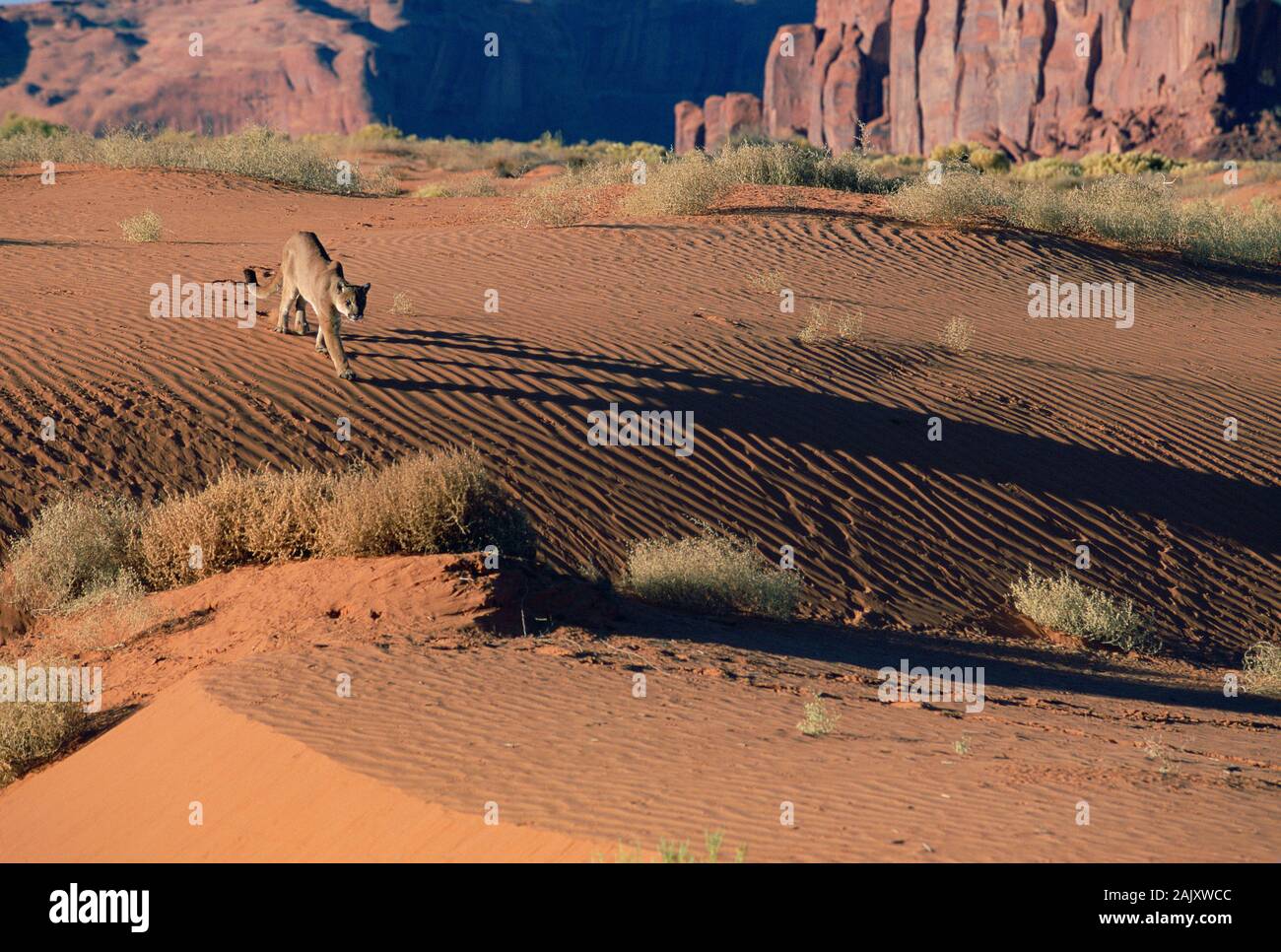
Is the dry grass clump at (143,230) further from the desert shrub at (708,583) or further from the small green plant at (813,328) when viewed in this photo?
the desert shrub at (708,583)

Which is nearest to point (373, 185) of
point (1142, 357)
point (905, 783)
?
point (1142, 357)

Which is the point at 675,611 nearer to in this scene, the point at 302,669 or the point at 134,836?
the point at 302,669

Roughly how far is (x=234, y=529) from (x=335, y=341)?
342 cm

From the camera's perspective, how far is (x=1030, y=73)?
64750mm

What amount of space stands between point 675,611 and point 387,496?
2104 mm

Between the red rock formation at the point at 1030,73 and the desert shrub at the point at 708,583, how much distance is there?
152 feet

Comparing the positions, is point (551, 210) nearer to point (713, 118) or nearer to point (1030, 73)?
point (1030, 73)

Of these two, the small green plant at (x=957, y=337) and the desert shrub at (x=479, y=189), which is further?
the desert shrub at (x=479, y=189)

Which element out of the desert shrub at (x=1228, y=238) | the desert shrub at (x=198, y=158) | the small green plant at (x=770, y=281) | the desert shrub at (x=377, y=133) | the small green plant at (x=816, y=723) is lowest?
the small green plant at (x=816, y=723)

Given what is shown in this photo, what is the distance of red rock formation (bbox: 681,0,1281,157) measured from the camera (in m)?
57.0

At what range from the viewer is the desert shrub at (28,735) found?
7086mm

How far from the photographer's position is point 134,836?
19.1ft

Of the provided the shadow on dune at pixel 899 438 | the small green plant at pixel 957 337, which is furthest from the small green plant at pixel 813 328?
the shadow on dune at pixel 899 438

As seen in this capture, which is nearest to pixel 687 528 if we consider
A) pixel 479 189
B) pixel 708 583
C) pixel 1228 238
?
pixel 708 583
